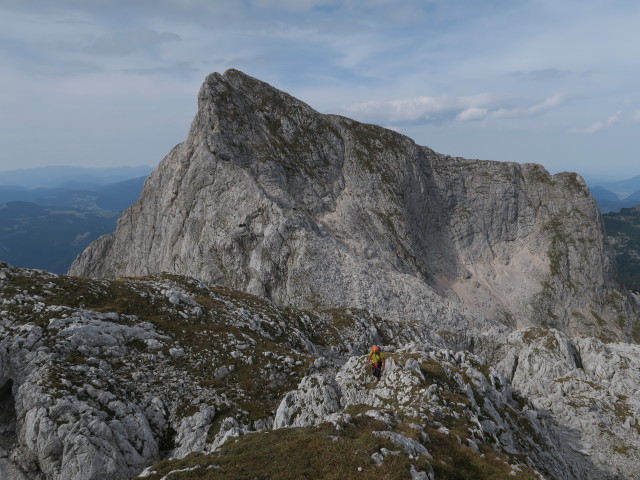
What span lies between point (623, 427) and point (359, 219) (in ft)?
257

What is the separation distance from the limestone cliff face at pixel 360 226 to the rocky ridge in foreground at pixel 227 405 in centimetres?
3927

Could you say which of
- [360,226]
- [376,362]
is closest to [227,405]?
[376,362]

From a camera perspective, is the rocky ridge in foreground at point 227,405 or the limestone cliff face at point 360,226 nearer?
the rocky ridge in foreground at point 227,405

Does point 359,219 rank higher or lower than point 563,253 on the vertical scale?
higher

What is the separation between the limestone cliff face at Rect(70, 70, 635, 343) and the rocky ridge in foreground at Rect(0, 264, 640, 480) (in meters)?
39.3

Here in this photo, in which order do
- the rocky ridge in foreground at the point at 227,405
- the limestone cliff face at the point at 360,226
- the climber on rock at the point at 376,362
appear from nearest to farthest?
1. the rocky ridge in foreground at the point at 227,405
2. the climber on rock at the point at 376,362
3. the limestone cliff face at the point at 360,226

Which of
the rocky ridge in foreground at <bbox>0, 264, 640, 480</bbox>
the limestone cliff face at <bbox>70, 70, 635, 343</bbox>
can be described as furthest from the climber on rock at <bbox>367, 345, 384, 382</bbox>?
the limestone cliff face at <bbox>70, 70, 635, 343</bbox>

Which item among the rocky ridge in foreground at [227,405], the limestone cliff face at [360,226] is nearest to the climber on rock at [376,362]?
the rocky ridge in foreground at [227,405]

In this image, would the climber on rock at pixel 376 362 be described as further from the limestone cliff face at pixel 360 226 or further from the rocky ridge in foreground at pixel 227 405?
the limestone cliff face at pixel 360 226

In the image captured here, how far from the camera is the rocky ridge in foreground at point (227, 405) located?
23.0 meters

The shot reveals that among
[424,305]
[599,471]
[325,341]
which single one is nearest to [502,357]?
[424,305]

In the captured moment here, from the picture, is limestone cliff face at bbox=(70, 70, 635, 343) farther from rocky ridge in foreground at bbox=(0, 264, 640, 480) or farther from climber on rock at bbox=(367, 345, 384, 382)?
climber on rock at bbox=(367, 345, 384, 382)

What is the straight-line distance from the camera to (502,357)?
83.1 metres

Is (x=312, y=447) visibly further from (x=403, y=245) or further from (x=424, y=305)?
(x=403, y=245)
